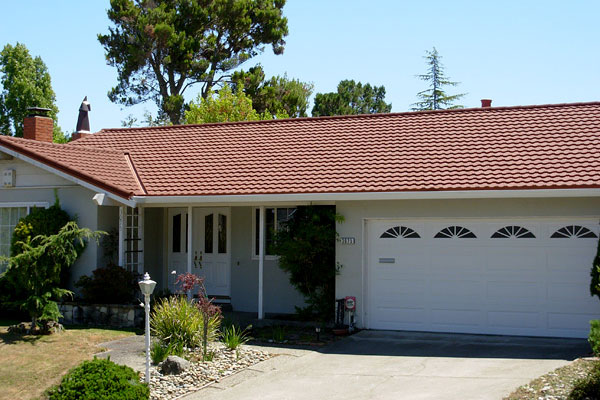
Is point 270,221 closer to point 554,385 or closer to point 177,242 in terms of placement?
point 177,242

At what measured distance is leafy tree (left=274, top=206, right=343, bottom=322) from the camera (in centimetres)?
1380

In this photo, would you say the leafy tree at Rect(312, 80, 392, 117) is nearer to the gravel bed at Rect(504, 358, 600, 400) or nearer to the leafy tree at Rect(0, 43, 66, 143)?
the leafy tree at Rect(0, 43, 66, 143)

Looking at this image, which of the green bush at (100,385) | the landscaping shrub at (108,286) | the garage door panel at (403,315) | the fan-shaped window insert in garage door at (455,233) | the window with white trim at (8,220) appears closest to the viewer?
the green bush at (100,385)

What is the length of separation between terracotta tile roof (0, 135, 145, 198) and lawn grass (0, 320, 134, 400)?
302 centimetres

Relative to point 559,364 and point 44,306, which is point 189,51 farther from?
point 559,364

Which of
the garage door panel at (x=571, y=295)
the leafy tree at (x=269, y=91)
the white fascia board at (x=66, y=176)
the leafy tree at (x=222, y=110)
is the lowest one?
the garage door panel at (x=571, y=295)

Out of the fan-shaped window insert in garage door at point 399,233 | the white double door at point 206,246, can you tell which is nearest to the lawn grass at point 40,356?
the white double door at point 206,246

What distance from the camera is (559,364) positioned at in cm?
1007

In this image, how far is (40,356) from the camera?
11.2 meters

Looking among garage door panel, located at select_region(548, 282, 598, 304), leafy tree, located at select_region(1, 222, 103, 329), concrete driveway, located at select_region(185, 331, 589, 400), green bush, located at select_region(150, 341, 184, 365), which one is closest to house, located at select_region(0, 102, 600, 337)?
garage door panel, located at select_region(548, 282, 598, 304)

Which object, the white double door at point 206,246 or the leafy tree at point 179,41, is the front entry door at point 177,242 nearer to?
the white double door at point 206,246

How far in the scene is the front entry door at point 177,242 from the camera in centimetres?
1672

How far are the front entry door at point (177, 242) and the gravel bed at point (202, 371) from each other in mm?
5371

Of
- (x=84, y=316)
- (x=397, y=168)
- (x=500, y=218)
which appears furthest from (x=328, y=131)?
(x=84, y=316)
